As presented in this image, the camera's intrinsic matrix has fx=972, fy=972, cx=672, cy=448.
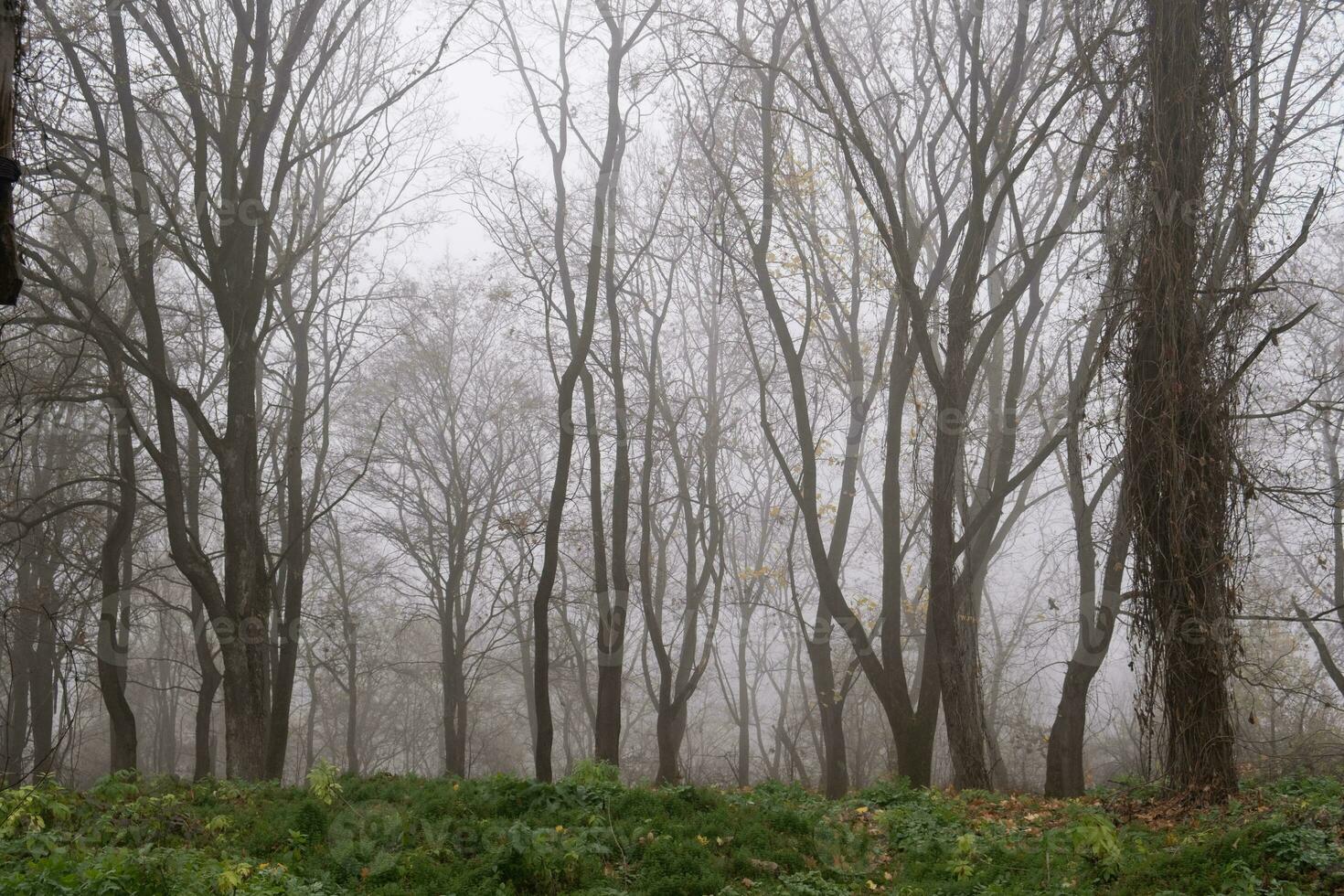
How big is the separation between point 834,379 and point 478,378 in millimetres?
10457

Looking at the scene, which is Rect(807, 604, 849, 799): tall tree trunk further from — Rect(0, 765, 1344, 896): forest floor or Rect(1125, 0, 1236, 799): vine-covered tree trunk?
Rect(1125, 0, 1236, 799): vine-covered tree trunk

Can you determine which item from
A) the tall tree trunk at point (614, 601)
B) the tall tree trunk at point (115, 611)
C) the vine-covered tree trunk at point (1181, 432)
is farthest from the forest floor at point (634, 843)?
the tall tree trunk at point (115, 611)

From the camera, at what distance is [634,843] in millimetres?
5449

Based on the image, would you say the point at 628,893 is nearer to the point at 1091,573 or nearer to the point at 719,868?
the point at 719,868

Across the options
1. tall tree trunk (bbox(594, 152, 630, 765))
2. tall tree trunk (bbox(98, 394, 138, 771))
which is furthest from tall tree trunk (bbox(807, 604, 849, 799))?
tall tree trunk (bbox(98, 394, 138, 771))

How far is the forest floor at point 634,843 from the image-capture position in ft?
14.7

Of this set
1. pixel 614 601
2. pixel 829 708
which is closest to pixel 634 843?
pixel 614 601

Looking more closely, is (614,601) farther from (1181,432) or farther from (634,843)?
(1181,432)

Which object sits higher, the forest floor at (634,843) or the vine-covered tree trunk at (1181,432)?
the vine-covered tree trunk at (1181,432)

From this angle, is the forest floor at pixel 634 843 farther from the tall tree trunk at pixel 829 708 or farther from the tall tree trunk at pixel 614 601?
the tall tree trunk at pixel 829 708

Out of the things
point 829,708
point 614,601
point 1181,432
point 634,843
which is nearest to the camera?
point 634,843

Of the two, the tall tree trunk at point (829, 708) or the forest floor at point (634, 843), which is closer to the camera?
the forest floor at point (634, 843)

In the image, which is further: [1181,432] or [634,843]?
[1181,432]

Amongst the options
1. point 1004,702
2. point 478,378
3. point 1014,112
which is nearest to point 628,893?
point 1014,112
